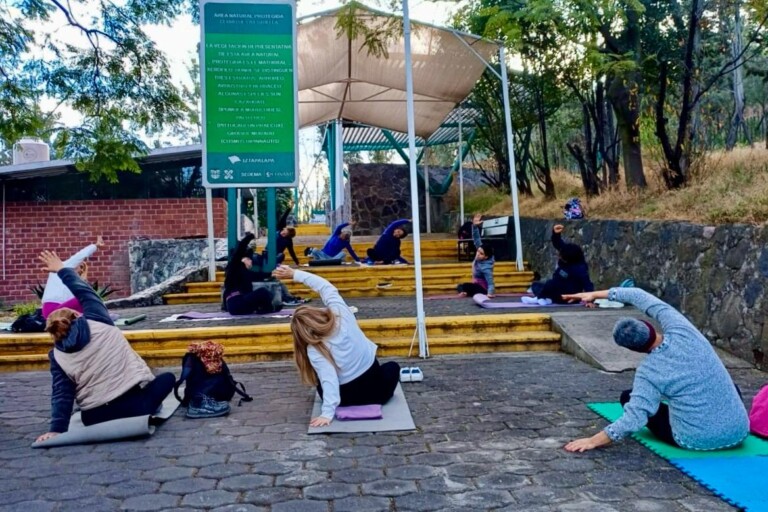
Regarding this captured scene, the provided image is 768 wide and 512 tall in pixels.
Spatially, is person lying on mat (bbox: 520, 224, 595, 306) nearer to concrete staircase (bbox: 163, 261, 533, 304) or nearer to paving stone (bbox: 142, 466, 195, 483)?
concrete staircase (bbox: 163, 261, 533, 304)

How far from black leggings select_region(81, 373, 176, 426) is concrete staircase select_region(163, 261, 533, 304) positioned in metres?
6.01

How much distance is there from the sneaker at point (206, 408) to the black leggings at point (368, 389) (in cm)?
75

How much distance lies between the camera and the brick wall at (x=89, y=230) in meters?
14.2

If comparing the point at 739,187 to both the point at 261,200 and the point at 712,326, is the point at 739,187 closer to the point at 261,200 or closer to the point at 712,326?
the point at 712,326

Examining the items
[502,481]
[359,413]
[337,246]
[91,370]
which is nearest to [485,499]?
[502,481]

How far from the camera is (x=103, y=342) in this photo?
13.6ft

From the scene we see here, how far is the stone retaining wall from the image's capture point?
19.4 feet

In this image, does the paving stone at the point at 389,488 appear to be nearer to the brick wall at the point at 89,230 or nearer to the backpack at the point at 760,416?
the backpack at the point at 760,416

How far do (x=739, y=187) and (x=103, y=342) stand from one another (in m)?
7.07

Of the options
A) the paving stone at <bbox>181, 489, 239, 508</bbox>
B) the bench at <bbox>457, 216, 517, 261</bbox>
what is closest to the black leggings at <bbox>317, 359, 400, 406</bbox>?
the paving stone at <bbox>181, 489, 239, 508</bbox>

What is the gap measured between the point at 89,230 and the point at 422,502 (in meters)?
13.6

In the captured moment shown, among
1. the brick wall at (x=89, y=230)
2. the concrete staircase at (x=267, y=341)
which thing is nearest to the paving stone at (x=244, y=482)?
the concrete staircase at (x=267, y=341)

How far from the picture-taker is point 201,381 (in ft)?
15.8

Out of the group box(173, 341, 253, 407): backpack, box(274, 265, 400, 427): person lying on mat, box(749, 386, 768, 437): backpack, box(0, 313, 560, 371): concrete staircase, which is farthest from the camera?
box(0, 313, 560, 371): concrete staircase
